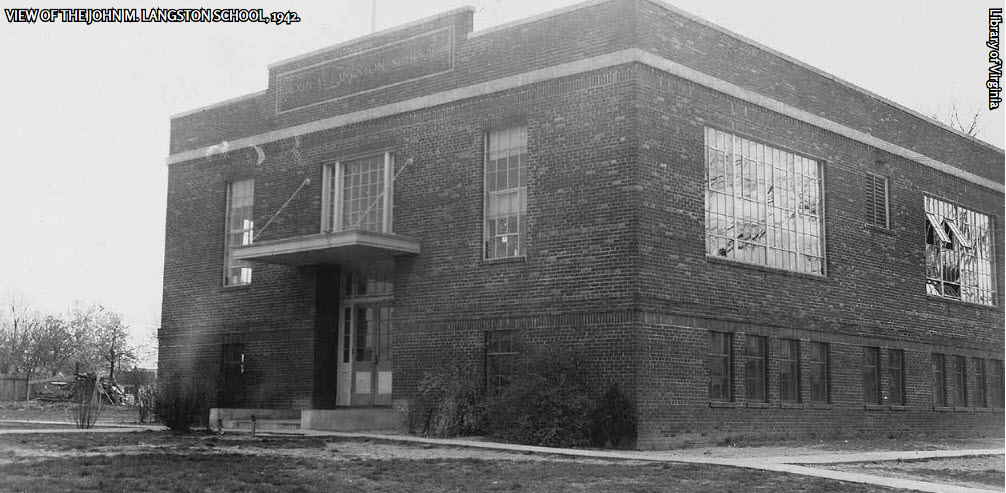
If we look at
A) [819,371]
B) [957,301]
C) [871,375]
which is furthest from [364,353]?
[957,301]

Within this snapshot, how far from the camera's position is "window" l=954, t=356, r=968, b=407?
30.0 meters

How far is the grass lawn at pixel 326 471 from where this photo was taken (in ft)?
41.5

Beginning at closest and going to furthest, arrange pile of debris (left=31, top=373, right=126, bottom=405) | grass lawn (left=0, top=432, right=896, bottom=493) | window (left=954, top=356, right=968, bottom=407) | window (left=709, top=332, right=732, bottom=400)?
grass lawn (left=0, top=432, right=896, bottom=493) < window (left=709, top=332, right=732, bottom=400) < window (left=954, top=356, right=968, bottom=407) < pile of debris (left=31, top=373, right=126, bottom=405)

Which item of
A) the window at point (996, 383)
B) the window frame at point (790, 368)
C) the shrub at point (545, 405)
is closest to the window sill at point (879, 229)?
the window frame at point (790, 368)

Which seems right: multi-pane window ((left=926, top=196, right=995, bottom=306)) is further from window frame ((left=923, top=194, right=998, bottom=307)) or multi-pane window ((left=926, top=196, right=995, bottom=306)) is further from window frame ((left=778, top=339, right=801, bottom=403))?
window frame ((left=778, top=339, right=801, bottom=403))

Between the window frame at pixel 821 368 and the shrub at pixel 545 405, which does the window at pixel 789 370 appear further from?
the shrub at pixel 545 405

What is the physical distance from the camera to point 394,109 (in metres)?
25.5

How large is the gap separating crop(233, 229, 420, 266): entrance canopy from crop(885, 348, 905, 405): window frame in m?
11.8

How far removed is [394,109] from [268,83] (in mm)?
4530

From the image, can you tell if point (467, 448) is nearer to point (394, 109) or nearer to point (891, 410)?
point (394, 109)

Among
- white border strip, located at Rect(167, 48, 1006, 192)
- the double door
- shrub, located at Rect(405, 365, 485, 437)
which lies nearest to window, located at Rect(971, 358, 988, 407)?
white border strip, located at Rect(167, 48, 1006, 192)

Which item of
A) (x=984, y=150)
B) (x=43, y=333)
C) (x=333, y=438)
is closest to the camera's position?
(x=333, y=438)

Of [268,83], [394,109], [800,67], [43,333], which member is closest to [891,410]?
[800,67]

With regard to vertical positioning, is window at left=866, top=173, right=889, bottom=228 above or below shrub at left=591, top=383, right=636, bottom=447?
above
